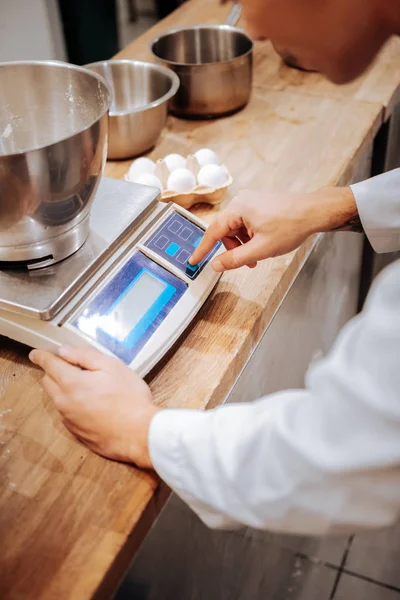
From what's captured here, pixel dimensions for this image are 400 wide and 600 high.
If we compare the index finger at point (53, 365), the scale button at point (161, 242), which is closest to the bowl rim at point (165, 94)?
the scale button at point (161, 242)

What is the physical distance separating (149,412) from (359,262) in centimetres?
135

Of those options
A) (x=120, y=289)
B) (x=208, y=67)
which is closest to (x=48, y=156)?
(x=120, y=289)

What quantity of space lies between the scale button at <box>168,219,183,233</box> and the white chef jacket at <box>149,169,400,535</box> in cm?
37

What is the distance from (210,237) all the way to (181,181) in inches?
8.6

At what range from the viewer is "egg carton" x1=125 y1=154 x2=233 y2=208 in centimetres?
113

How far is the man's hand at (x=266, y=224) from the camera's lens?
3.11 feet

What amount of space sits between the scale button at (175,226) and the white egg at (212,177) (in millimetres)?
177

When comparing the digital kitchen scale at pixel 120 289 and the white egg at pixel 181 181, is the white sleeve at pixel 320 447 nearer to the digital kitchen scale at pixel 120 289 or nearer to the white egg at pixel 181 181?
the digital kitchen scale at pixel 120 289

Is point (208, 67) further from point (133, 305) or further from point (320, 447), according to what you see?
point (320, 447)

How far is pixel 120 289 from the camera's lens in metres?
0.86

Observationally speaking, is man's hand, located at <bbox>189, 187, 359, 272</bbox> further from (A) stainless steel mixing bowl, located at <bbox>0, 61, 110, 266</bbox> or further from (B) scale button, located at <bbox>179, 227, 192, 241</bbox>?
(A) stainless steel mixing bowl, located at <bbox>0, 61, 110, 266</bbox>

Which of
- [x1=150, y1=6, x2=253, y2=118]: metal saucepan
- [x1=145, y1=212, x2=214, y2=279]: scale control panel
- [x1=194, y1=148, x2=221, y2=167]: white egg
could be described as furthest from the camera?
[x1=150, y1=6, x2=253, y2=118]: metal saucepan

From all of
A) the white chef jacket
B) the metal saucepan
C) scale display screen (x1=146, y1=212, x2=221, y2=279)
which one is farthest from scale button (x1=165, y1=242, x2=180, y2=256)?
the metal saucepan

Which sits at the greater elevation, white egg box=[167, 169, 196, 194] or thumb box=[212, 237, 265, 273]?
white egg box=[167, 169, 196, 194]
